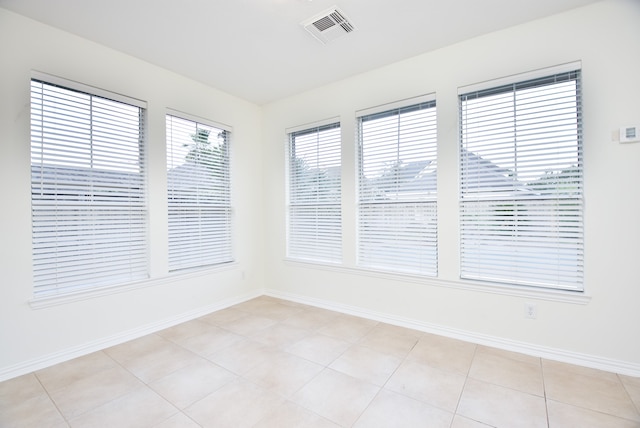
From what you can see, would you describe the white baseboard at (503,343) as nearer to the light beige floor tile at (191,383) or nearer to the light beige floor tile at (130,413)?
the light beige floor tile at (191,383)

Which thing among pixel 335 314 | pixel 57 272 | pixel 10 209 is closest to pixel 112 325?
pixel 57 272

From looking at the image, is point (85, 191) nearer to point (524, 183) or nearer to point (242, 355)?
point (242, 355)

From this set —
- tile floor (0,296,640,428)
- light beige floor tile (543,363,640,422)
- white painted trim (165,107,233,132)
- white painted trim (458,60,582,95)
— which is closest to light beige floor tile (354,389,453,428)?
tile floor (0,296,640,428)

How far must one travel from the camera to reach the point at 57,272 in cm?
253

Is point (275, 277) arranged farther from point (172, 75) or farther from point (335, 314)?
point (172, 75)

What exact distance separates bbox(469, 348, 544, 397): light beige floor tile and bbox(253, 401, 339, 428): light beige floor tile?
124cm

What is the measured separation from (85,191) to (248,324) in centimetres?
208

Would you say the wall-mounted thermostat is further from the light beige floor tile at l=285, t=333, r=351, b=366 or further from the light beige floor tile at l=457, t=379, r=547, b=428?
the light beige floor tile at l=285, t=333, r=351, b=366

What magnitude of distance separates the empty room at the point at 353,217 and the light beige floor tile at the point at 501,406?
17 millimetres

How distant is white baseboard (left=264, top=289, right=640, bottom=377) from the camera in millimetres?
2229

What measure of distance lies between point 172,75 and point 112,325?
2727 mm

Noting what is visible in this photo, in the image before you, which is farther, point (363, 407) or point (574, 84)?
point (574, 84)

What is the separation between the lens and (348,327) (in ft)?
10.4

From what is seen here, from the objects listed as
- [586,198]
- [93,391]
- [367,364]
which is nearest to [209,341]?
[93,391]
